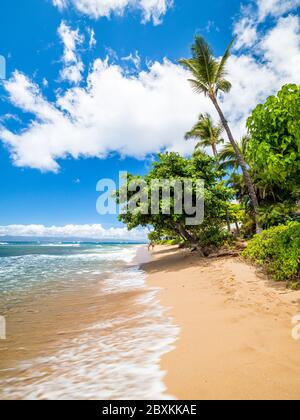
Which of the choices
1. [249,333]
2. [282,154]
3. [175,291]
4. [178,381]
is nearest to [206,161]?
[282,154]

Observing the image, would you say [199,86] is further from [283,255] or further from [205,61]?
[283,255]

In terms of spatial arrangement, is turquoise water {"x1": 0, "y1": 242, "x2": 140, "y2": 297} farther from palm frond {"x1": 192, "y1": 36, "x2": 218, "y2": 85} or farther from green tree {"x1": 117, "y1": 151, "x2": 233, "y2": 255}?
palm frond {"x1": 192, "y1": 36, "x2": 218, "y2": 85}

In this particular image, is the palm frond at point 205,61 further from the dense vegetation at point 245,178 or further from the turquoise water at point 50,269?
the turquoise water at point 50,269

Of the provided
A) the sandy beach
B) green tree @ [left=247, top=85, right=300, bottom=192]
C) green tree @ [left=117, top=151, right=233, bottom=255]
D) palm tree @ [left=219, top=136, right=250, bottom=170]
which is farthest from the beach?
palm tree @ [left=219, top=136, right=250, bottom=170]

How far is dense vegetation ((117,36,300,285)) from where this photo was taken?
19.2 ft

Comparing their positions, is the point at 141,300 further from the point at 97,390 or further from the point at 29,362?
the point at 97,390

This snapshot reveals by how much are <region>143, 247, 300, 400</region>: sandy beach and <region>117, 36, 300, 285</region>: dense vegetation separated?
159cm

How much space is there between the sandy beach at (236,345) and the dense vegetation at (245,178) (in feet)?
5.21

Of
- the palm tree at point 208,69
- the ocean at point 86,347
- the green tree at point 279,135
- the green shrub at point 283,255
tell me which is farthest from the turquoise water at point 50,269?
the palm tree at point 208,69

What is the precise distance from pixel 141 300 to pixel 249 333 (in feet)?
11.3

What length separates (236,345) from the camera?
319 centimetres

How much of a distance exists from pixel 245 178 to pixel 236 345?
13508 mm

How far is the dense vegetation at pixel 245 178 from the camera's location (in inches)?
230

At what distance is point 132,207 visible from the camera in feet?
48.8
